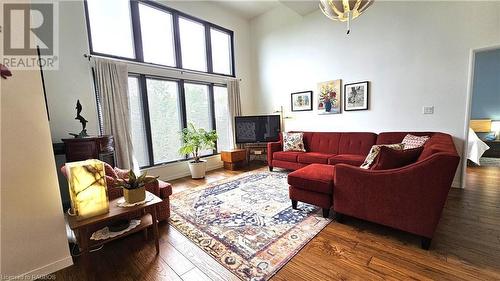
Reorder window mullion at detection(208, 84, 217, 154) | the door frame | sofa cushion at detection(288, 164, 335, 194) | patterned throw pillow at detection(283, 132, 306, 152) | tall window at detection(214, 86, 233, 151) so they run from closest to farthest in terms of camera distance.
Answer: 1. sofa cushion at detection(288, 164, 335, 194)
2. the door frame
3. patterned throw pillow at detection(283, 132, 306, 152)
4. window mullion at detection(208, 84, 217, 154)
5. tall window at detection(214, 86, 233, 151)

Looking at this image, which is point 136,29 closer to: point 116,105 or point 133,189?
point 116,105

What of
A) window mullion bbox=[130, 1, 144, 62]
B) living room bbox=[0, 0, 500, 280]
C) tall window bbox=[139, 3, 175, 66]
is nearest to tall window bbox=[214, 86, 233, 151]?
living room bbox=[0, 0, 500, 280]

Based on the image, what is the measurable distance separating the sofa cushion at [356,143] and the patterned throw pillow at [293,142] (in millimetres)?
766

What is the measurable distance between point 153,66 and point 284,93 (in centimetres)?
300

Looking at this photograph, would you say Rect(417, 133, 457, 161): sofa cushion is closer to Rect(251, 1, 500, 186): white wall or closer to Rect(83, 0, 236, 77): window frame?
Rect(251, 1, 500, 186): white wall

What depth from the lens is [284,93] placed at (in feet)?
16.4

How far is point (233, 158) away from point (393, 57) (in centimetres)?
365

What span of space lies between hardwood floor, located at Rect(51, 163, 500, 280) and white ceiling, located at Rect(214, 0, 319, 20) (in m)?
4.05

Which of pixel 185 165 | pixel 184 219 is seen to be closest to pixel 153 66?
pixel 185 165

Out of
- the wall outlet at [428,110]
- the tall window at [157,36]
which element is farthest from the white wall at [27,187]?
the wall outlet at [428,110]

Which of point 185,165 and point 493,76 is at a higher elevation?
point 493,76

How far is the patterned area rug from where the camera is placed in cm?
164

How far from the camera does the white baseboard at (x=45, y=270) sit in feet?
4.73

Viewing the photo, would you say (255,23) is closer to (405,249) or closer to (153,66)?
(153,66)
